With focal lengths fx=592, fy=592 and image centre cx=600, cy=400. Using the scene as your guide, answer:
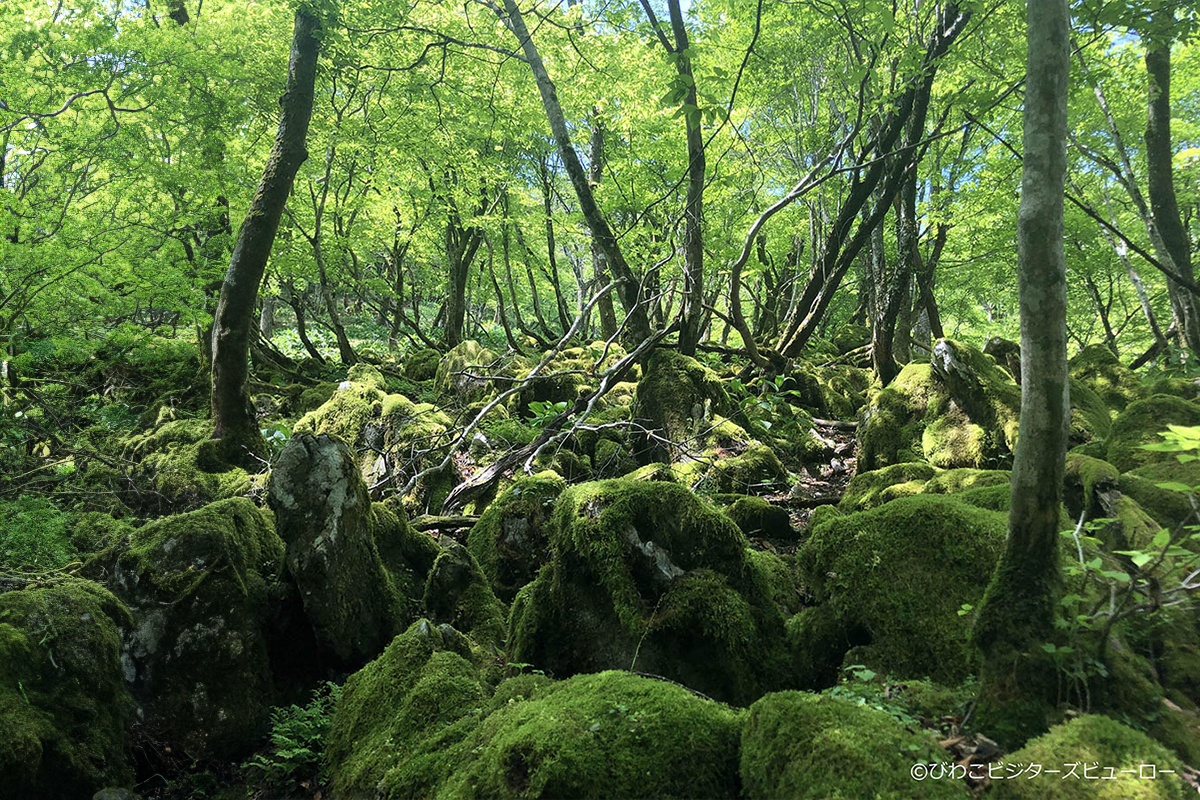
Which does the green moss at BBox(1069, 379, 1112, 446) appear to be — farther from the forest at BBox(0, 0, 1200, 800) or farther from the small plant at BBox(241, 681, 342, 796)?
the small plant at BBox(241, 681, 342, 796)

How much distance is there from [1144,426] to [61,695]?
866 cm

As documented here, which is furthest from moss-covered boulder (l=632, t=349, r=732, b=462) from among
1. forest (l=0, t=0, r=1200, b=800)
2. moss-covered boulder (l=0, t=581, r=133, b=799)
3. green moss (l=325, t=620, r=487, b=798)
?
moss-covered boulder (l=0, t=581, r=133, b=799)

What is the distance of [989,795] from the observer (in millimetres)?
1970

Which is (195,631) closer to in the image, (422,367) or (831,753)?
(831,753)

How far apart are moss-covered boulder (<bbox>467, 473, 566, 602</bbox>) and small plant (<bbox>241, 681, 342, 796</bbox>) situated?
1.71 meters

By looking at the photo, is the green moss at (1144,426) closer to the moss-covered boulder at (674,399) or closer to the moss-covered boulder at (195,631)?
the moss-covered boulder at (674,399)

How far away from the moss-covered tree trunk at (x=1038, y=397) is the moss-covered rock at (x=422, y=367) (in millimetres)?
14128

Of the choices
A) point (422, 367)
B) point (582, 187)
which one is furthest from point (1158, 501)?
point (422, 367)

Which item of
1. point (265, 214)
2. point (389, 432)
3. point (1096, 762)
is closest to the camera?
point (1096, 762)

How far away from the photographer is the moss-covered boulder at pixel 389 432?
25.9 feet

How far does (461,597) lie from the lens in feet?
17.0

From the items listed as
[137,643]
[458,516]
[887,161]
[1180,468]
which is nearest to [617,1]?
[887,161]

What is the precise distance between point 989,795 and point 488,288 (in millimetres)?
24018

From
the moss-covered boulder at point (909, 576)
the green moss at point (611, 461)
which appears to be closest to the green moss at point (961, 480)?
the moss-covered boulder at point (909, 576)
